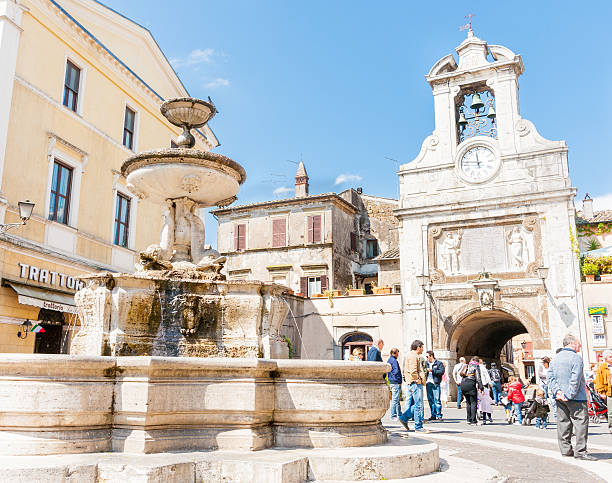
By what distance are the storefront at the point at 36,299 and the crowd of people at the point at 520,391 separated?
7375 mm

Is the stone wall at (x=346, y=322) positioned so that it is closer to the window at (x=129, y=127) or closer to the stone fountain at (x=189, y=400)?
the window at (x=129, y=127)

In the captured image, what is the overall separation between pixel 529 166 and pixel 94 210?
16469mm

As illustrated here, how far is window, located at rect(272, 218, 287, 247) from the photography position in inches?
1335

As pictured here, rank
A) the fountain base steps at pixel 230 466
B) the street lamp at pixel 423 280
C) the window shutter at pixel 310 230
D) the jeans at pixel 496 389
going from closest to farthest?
Answer: the fountain base steps at pixel 230 466, the jeans at pixel 496 389, the street lamp at pixel 423 280, the window shutter at pixel 310 230

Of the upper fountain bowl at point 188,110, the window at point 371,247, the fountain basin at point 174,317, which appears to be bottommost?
the fountain basin at point 174,317

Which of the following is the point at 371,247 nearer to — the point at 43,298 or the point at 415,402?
the point at 43,298

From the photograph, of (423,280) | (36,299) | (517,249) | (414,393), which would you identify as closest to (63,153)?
(36,299)

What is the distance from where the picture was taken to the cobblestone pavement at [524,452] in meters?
5.50

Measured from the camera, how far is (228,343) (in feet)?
20.2

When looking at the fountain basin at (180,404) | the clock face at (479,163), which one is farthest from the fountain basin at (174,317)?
the clock face at (479,163)

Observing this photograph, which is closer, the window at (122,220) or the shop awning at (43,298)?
the shop awning at (43,298)

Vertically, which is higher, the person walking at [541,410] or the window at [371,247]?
the window at [371,247]

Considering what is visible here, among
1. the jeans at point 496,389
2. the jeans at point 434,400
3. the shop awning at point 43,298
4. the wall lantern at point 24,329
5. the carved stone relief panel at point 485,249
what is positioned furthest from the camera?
the carved stone relief panel at point 485,249

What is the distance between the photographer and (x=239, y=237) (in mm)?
35219
